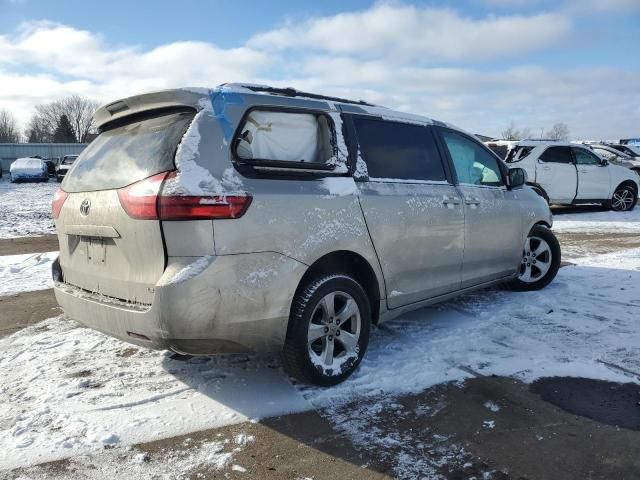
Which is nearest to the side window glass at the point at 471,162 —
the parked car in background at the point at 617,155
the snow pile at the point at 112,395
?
the snow pile at the point at 112,395

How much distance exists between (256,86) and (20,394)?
8.15 ft

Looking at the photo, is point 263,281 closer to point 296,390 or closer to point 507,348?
point 296,390

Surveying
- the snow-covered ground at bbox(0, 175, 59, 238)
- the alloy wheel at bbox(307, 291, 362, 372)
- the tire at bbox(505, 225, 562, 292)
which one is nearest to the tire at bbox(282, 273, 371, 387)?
the alloy wheel at bbox(307, 291, 362, 372)

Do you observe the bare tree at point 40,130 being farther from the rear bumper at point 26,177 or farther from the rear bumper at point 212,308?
the rear bumper at point 212,308

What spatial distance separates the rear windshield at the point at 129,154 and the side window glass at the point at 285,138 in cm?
36

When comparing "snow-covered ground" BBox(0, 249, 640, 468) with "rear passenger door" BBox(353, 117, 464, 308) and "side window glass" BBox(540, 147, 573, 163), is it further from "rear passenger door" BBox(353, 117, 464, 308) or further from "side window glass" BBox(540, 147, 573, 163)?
"side window glass" BBox(540, 147, 573, 163)

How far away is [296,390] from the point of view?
11.6 ft

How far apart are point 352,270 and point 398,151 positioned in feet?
3.38

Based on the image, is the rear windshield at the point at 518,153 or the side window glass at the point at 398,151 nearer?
the side window glass at the point at 398,151

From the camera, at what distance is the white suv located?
42.3 ft

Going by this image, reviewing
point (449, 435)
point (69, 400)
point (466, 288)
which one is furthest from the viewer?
point (466, 288)

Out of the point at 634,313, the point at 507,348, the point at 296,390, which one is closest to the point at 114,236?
the point at 296,390

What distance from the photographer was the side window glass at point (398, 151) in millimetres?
3919

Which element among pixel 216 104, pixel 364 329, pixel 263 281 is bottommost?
pixel 364 329
